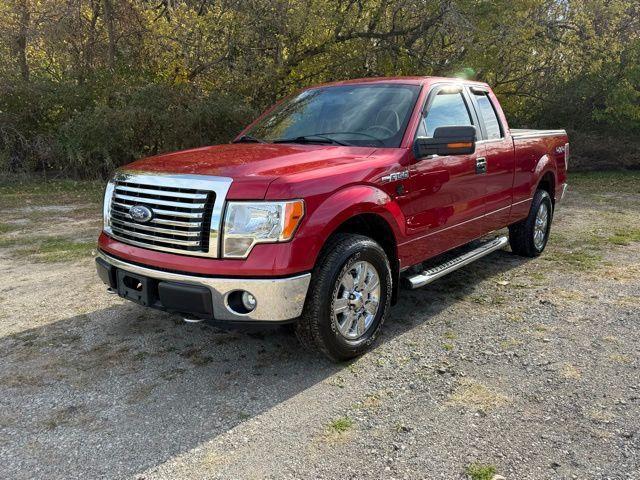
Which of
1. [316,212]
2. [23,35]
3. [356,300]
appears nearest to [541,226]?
[356,300]

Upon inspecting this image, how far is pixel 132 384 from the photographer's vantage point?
3.31 metres

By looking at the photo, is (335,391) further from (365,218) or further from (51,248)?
(51,248)

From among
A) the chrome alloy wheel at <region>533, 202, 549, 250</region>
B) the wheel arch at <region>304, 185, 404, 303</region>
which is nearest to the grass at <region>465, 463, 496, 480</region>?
the wheel arch at <region>304, 185, 404, 303</region>

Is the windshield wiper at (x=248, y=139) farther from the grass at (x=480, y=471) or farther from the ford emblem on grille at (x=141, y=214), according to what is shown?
the grass at (x=480, y=471)

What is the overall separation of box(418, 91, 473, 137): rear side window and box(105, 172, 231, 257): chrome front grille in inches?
70.8

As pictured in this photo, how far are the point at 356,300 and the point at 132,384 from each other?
149cm

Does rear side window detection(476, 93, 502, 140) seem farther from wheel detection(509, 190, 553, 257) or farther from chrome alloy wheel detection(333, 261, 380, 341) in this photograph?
chrome alloy wheel detection(333, 261, 380, 341)

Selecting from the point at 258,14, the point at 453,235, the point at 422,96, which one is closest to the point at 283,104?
the point at 422,96

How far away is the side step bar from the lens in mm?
4027

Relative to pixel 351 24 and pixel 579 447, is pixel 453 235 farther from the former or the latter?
pixel 351 24

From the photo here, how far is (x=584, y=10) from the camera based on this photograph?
46.0 ft

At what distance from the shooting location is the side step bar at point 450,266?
4.03m

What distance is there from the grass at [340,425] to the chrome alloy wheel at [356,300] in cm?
64

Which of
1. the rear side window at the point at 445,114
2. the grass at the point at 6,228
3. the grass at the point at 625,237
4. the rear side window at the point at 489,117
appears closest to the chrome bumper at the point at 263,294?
the rear side window at the point at 445,114
